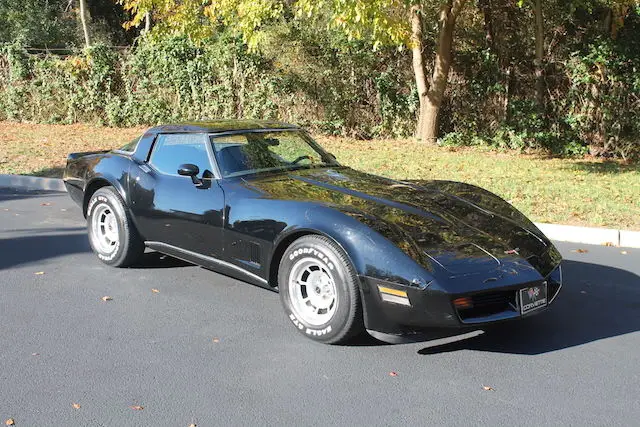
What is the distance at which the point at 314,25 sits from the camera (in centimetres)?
1495


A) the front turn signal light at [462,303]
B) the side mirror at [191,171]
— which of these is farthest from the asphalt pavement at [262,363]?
the side mirror at [191,171]

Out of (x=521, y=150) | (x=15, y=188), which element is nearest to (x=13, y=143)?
(x=15, y=188)

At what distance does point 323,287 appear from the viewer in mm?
4352

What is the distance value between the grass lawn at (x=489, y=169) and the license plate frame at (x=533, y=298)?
3.89m

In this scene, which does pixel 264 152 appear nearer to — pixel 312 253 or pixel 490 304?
pixel 312 253

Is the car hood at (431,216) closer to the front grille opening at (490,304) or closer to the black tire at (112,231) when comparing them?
the front grille opening at (490,304)

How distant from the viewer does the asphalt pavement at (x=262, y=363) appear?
3420 millimetres

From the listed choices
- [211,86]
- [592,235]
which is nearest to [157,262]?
[592,235]

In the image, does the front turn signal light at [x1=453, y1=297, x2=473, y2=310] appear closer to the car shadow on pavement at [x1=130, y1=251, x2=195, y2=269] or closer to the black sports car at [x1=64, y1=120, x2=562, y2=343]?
the black sports car at [x1=64, y1=120, x2=562, y2=343]

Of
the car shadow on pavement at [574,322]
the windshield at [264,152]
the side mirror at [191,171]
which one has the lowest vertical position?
the car shadow on pavement at [574,322]

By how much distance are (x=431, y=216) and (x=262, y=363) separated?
150cm

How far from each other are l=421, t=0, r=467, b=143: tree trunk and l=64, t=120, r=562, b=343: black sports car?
30.2 feet

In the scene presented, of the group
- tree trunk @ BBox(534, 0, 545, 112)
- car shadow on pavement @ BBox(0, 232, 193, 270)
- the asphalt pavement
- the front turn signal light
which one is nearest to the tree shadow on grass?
tree trunk @ BBox(534, 0, 545, 112)

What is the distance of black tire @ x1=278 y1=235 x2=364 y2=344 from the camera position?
162 inches
